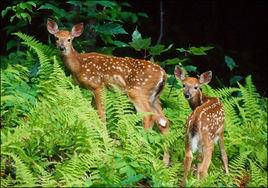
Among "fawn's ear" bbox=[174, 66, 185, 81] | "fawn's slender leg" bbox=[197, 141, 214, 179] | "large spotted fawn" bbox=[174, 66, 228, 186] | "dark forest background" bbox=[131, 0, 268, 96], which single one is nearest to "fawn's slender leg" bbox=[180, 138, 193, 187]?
"large spotted fawn" bbox=[174, 66, 228, 186]

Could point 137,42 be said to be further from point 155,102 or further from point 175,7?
point 175,7

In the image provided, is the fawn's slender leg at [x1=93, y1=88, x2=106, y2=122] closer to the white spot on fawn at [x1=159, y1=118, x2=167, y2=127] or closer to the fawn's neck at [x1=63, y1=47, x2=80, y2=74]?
the fawn's neck at [x1=63, y1=47, x2=80, y2=74]

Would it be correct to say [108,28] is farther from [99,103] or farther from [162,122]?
[162,122]

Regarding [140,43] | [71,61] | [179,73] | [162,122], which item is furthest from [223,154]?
[71,61]


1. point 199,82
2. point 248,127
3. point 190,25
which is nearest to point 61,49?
point 199,82

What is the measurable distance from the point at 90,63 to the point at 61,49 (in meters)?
0.41

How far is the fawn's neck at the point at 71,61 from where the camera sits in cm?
941

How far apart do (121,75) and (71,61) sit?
69cm

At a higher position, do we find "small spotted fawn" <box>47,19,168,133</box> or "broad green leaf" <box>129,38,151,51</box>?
"broad green leaf" <box>129,38,151,51</box>

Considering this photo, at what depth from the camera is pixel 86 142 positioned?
25.5 ft

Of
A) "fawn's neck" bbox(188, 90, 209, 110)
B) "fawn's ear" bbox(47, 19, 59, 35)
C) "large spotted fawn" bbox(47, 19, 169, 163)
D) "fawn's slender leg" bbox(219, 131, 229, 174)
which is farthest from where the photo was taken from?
"fawn's ear" bbox(47, 19, 59, 35)

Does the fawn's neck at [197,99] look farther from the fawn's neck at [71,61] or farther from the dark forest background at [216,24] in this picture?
the dark forest background at [216,24]

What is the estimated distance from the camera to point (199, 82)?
8734mm

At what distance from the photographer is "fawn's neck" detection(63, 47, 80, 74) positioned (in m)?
9.41
